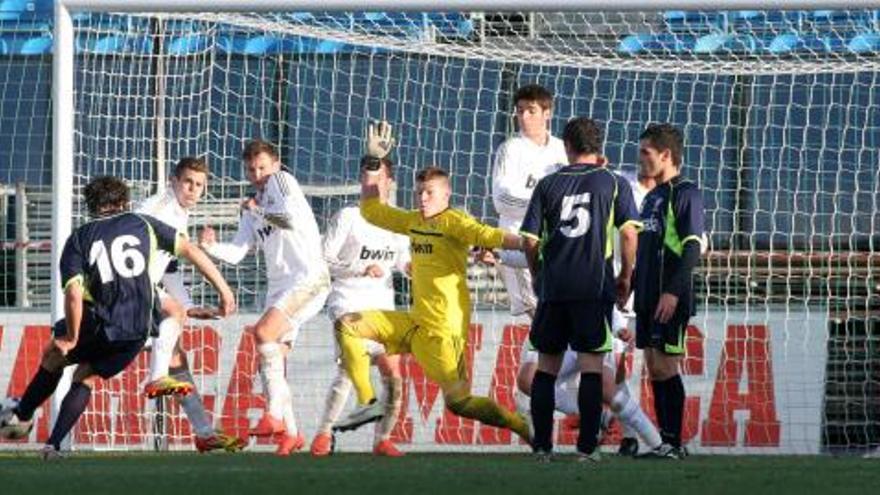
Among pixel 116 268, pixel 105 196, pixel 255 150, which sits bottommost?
pixel 116 268

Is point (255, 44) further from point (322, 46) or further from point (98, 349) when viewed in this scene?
point (98, 349)

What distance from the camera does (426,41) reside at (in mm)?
14656

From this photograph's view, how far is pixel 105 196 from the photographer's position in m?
11.5

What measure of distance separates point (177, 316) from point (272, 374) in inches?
25.1

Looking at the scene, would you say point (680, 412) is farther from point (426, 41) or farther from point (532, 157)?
point (426, 41)

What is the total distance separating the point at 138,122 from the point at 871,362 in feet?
15.9

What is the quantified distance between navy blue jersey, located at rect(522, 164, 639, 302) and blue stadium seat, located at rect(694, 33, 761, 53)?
165 inches

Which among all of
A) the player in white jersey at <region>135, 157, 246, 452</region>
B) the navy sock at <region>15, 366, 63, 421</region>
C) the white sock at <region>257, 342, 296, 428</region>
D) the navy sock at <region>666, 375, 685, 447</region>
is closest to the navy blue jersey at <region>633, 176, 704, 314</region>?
the navy sock at <region>666, 375, 685, 447</region>

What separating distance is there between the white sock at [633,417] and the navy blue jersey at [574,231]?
3.78 feet

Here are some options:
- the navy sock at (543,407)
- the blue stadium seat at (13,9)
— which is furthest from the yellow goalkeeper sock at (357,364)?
the blue stadium seat at (13,9)

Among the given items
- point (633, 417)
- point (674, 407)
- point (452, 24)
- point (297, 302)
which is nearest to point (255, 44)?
point (452, 24)

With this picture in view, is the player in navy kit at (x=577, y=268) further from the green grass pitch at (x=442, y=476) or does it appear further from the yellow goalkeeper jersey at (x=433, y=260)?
the yellow goalkeeper jersey at (x=433, y=260)

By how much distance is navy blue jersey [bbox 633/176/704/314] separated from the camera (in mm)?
10766

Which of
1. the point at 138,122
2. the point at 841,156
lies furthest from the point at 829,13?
A: the point at 138,122
